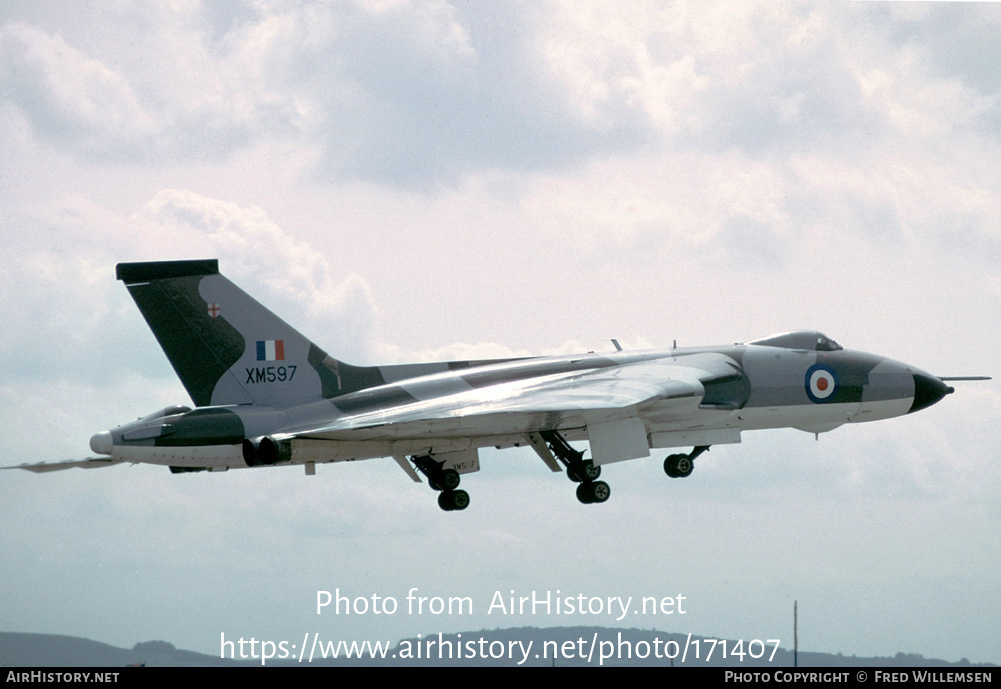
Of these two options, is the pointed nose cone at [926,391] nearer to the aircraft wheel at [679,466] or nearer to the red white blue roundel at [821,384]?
the red white blue roundel at [821,384]

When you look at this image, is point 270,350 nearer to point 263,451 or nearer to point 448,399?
point 263,451

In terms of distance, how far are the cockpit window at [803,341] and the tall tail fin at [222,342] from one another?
36.2ft

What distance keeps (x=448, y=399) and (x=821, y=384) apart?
1018 centimetres

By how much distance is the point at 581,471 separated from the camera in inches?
1244

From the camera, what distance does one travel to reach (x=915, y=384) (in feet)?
112

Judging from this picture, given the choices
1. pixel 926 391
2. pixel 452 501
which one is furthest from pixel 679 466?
pixel 926 391

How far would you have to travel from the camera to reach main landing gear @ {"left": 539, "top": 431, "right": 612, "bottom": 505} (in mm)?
31578

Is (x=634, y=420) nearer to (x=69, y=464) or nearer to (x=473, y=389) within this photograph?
(x=473, y=389)

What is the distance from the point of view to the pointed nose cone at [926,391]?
3434cm

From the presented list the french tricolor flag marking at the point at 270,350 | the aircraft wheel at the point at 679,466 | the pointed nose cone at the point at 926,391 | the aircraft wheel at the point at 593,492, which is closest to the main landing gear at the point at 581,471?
the aircraft wheel at the point at 593,492

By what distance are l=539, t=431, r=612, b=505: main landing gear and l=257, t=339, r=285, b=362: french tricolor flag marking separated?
259 inches

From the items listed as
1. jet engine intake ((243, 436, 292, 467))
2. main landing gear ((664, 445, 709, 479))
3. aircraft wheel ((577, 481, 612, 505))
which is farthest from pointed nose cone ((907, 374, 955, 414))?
jet engine intake ((243, 436, 292, 467))
